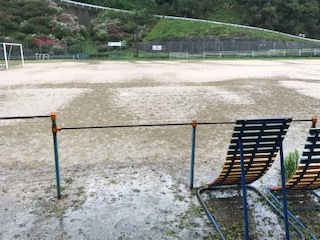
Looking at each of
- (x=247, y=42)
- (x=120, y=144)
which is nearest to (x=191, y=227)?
(x=120, y=144)

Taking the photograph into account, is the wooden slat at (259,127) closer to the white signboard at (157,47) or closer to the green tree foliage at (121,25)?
the white signboard at (157,47)

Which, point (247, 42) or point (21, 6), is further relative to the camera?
point (21, 6)

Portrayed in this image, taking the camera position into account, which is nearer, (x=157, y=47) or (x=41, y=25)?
(x=157, y=47)

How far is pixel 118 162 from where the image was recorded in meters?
5.73

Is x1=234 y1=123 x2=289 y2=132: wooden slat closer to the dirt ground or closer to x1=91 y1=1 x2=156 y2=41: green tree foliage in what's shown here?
the dirt ground

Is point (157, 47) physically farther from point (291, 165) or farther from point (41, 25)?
point (291, 165)

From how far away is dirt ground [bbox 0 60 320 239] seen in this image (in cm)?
373

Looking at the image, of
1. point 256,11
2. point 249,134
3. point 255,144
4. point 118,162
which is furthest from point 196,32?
point 249,134

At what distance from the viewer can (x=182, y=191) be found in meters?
4.59

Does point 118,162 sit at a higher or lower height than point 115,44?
lower

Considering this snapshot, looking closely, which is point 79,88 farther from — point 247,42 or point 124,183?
point 247,42

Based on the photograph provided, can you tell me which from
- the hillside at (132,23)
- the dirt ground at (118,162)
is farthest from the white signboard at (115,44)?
the dirt ground at (118,162)

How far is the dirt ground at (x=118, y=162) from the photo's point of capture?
3.73 meters

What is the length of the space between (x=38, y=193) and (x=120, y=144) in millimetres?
2518
